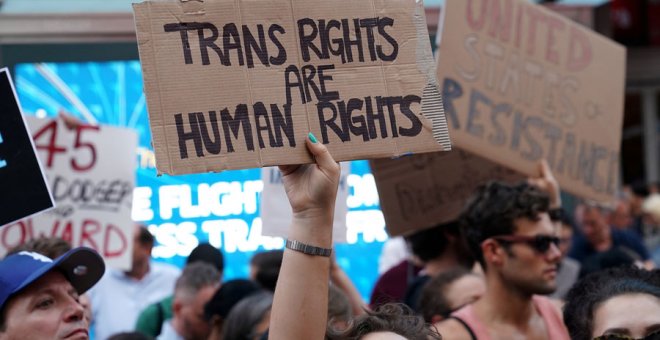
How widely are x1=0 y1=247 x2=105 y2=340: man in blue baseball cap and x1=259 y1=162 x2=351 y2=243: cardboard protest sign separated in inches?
55.4

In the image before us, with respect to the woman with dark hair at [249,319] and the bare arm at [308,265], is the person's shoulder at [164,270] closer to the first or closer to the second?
the woman with dark hair at [249,319]

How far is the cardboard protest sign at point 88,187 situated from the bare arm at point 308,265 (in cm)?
306

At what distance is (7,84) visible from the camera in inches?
155

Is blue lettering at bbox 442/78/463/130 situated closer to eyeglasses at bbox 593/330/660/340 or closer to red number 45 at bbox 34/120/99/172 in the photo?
eyeglasses at bbox 593/330/660/340

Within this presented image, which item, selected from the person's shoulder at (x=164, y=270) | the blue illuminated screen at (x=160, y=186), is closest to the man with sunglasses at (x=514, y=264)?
the person's shoulder at (x=164, y=270)

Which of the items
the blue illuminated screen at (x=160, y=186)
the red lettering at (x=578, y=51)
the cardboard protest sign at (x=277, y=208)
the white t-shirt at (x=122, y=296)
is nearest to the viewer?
the cardboard protest sign at (x=277, y=208)

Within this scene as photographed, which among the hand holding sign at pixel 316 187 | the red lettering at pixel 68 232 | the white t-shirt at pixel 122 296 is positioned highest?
the hand holding sign at pixel 316 187

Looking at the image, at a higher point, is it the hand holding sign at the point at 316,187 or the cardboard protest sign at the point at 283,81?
the cardboard protest sign at the point at 283,81

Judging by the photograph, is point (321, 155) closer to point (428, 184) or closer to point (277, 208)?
point (277, 208)

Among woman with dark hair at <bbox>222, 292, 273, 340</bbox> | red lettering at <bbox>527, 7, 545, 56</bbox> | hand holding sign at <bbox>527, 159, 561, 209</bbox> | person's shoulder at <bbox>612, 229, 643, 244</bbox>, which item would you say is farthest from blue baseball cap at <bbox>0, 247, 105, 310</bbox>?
person's shoulder at <bbox>612, 229, 643, 244</bbox>

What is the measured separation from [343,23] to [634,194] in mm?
10603

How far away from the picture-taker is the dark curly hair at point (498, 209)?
4645 mm

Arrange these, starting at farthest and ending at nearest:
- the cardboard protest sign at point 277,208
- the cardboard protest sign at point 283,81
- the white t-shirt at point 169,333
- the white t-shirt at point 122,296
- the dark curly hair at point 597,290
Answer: the white t-shirt at point 122,296, the white t-shirt at point 169,333, the cardboard protest sign at point 277,208, the dark curly hair at point 597,290, the cardboard protest sign at point 283,81

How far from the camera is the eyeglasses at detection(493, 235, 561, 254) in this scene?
15.0 feet
